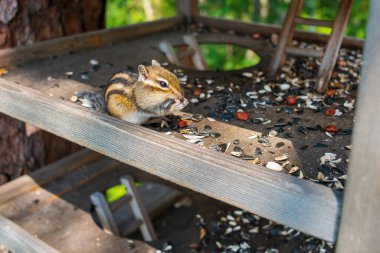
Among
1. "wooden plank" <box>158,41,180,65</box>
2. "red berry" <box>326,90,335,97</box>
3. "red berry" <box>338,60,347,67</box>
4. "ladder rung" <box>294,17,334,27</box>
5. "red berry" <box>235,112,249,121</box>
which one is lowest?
"wooden plank" <box>158,41,180,65</box>

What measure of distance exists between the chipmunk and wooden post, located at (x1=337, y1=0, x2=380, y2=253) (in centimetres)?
75

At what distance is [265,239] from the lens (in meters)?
2.48

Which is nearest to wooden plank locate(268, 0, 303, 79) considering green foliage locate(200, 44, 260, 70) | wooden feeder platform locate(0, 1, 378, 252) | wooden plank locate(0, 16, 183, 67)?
wooden feeder platform locate(0, 1, 378, 252)

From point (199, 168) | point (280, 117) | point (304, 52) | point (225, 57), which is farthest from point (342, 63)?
point (225, 57)

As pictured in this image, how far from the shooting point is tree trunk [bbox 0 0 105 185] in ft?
9.07

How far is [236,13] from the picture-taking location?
6055 millimetres

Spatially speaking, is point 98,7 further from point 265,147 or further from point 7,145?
point 265,147

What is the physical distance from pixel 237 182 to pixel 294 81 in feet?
3.74

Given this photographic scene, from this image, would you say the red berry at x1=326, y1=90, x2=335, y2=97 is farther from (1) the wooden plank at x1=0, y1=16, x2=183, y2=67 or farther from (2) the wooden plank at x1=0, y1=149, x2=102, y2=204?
(2) the wooden plank at x1=0, y1=149, x2=102, y2=204

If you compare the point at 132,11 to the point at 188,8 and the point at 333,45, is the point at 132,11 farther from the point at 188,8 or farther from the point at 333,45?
the point at 333,45

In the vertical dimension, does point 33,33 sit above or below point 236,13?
above

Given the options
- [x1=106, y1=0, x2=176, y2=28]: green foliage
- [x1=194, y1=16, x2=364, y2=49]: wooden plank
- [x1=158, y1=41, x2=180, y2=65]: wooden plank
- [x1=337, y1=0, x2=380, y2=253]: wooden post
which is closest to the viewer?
[x1=337, y1=0, x2=380, y2=253]: wooden post

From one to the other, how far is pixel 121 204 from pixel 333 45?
139 centimetres

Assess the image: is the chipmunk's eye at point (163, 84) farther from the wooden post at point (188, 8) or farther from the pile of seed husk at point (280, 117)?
the wooden post at point (188, 8)
